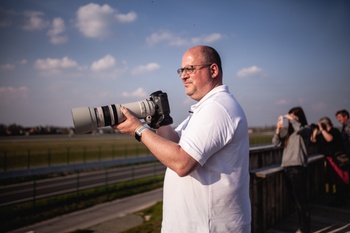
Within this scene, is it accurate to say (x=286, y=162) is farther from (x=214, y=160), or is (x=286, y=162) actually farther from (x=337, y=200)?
(x=214, y=160)

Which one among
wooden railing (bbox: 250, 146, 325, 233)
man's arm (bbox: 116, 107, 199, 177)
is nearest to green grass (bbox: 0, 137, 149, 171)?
wooden railing (bbox: 250, 146, 325, 233)

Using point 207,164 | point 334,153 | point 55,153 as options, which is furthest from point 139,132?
point 55,153

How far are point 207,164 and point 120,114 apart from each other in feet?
2.08

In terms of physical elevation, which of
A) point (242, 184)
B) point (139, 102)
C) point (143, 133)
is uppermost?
point (139, 102)

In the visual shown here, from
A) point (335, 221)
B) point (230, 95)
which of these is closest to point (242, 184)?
point (230, 95)

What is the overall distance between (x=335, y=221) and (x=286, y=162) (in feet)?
5.43

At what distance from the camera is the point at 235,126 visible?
5.16ft

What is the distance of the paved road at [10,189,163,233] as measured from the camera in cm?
989

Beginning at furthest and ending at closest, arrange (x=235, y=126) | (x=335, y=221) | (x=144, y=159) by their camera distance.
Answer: (x=144, y=159)
(x=335, y=221)
(x=235, y=126)

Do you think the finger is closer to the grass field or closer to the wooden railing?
the wooden railing

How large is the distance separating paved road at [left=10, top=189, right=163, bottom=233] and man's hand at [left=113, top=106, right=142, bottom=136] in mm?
8071

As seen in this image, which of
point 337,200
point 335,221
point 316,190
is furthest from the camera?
point 316,190

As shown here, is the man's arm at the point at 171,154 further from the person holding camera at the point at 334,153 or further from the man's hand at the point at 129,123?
the person holding camera at the point at 334,153

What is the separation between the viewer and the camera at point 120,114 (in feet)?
5.85
